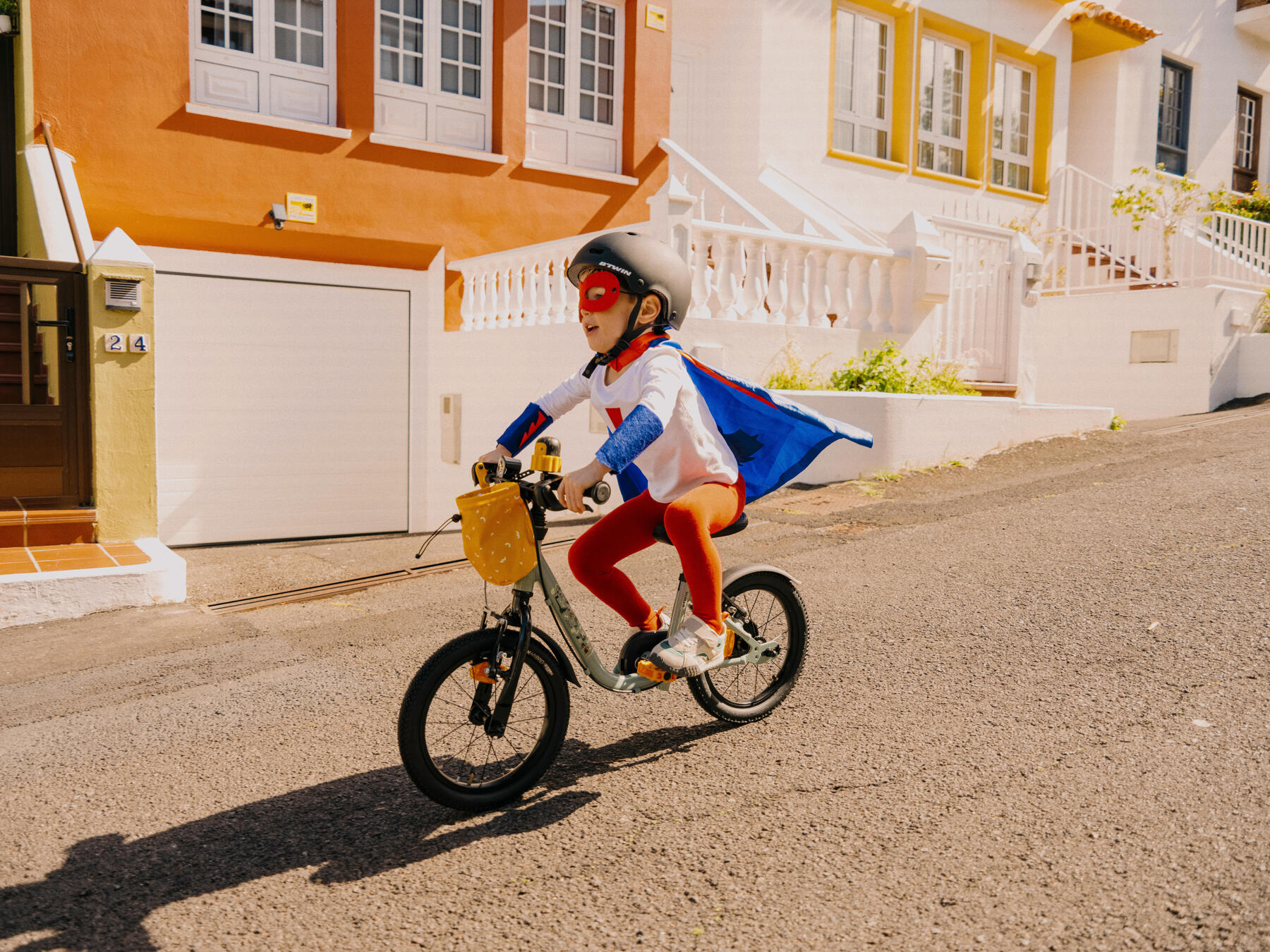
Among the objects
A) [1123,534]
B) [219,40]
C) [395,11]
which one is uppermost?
[395,11]

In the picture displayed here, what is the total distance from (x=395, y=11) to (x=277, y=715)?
949 centimetres

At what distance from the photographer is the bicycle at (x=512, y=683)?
2.91 meters

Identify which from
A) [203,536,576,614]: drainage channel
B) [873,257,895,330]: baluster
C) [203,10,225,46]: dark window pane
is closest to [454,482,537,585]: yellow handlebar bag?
[203,536,576,614]: drainage channel

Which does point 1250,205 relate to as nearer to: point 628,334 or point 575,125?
point 575,125

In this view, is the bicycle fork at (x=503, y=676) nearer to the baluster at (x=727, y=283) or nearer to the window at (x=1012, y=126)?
the baluster at (x=727, y=283)

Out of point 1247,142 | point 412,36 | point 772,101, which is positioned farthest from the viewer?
point 1247,142

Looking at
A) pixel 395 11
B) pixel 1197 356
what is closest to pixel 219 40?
pixel 395 11

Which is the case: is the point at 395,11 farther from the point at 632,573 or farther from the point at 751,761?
the point at 751,761

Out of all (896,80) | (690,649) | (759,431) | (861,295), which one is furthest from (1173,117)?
(690,649)

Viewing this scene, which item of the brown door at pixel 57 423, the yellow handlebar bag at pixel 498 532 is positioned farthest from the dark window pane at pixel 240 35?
the yellow handlebar bag at pixel 498 532

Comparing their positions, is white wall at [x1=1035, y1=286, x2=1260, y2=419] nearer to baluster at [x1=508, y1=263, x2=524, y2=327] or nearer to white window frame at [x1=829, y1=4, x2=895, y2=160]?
white window frame at [x1=829, y1=4, x2=895, y2=160]

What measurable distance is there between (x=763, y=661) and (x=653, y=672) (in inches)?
26.6

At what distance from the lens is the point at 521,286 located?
10289mm

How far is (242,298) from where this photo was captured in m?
11.0
